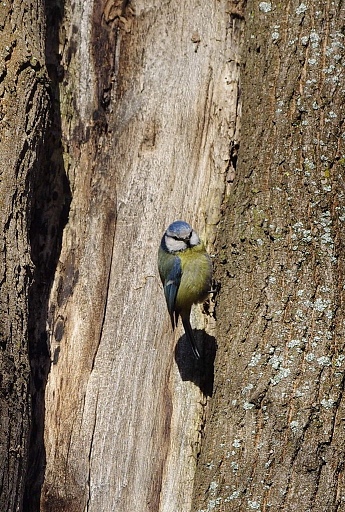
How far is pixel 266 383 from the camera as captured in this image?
2.92 meters

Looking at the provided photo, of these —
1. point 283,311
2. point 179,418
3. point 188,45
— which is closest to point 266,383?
point 283,311

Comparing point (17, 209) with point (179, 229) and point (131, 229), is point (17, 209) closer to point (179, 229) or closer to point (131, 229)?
point (131, 229)

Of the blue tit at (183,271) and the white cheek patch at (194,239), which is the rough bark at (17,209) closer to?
the blue tit at (183,271)

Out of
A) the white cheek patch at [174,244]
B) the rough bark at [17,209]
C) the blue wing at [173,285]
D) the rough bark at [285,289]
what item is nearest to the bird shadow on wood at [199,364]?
the blue wing at [173,285]

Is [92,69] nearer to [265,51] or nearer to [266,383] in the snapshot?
[265,51]

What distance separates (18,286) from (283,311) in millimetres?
1095

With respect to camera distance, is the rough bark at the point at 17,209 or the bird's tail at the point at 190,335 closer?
the rough bark at the point at 17,209

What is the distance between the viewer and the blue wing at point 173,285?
3391 mm

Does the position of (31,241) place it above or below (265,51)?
below

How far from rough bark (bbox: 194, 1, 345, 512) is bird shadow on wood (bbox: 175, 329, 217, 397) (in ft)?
0.80

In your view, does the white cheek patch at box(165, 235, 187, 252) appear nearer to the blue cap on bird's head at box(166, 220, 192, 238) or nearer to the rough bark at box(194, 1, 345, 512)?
the blue cap on bird's head at box(166, 220, 192, 238)

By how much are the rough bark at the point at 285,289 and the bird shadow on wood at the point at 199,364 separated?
0.80ft

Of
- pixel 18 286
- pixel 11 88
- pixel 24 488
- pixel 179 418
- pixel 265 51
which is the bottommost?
pixel 24 488

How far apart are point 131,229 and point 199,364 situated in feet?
2.37
